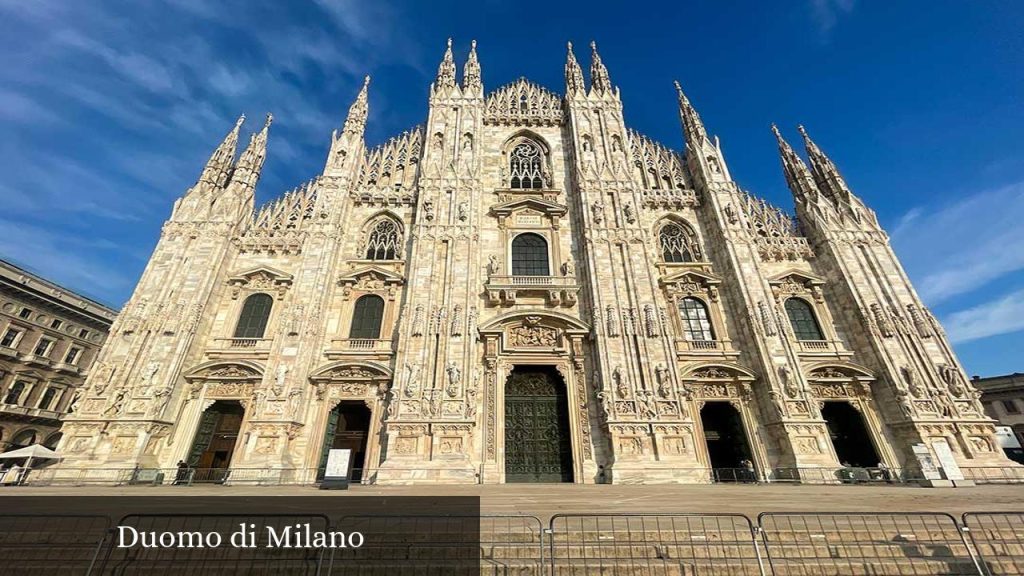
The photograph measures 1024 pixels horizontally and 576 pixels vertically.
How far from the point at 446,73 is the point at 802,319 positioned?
24.1 m

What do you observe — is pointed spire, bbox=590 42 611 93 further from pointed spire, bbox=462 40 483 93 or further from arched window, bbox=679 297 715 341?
arched window, bbox=679 297 715 341

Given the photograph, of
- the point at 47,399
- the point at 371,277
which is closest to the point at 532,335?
the point at 371,277

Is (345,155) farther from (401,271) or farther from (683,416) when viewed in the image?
(683,416)

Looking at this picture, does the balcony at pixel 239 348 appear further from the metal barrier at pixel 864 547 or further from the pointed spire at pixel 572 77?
the pointed spire at pixel 572 77

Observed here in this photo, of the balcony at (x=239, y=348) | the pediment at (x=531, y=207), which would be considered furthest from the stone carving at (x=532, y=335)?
the balcony at (x=239, y=348)

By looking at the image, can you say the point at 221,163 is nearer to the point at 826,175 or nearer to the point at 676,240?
the point at 676,240

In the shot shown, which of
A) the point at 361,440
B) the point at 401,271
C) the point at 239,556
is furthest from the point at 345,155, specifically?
the point at 239,556

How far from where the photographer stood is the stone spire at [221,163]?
20.9 meters

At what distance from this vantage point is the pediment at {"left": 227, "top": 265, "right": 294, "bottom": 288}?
18.6 metres

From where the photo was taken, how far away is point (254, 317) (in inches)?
717

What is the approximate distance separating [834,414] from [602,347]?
34.3 ft

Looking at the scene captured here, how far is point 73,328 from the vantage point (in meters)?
34.0

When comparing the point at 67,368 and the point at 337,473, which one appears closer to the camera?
the point at 337,473
